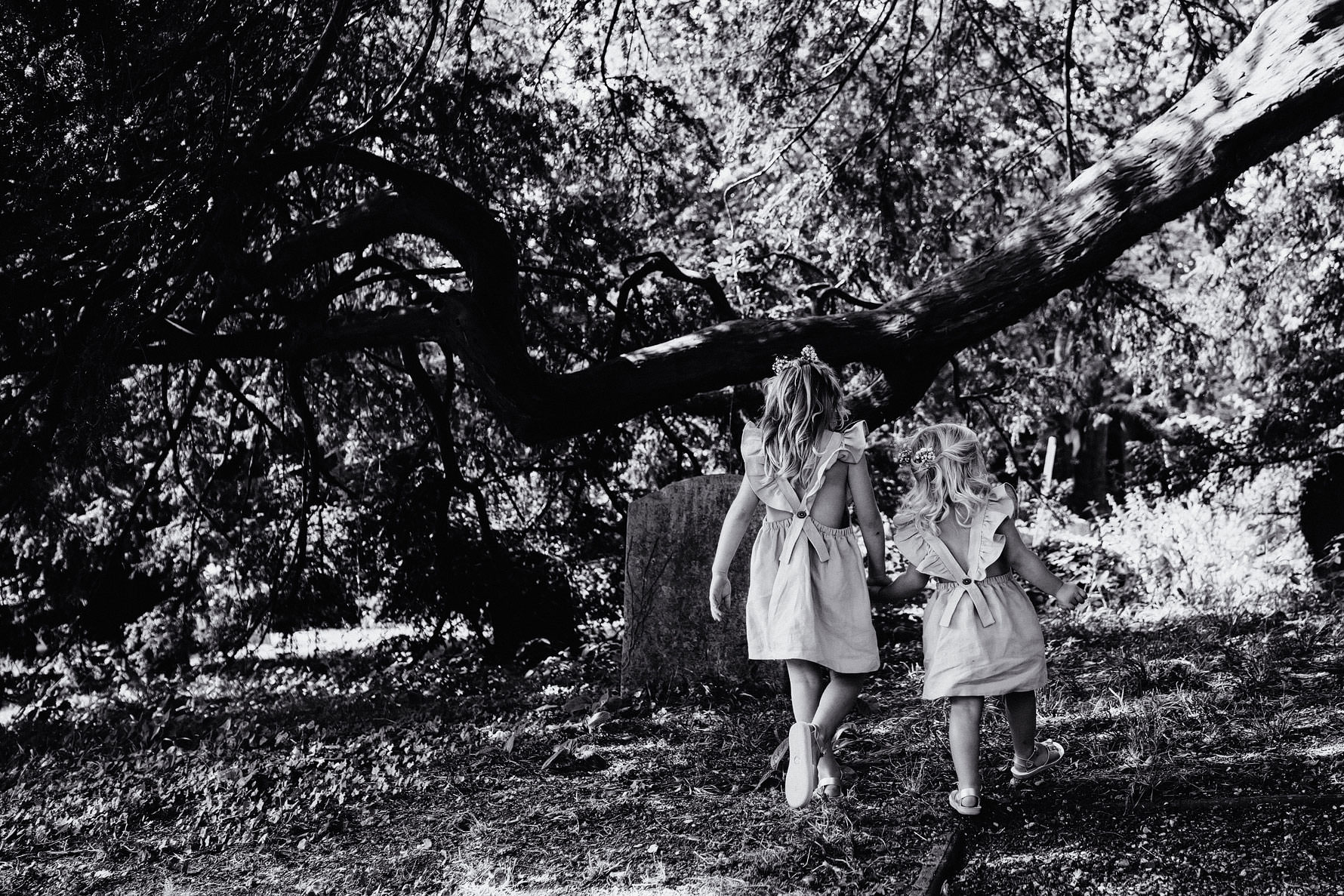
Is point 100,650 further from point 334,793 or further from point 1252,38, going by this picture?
point 1252,38

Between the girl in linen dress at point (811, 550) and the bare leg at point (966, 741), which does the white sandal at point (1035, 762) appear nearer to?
the bare leg at point (966, 741)

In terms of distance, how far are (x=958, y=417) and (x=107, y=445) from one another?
8.10 meters

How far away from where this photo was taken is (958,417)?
11688 mm

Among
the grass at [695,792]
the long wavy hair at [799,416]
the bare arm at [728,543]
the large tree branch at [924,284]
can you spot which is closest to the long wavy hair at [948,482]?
the long wavy hair at [799,416]

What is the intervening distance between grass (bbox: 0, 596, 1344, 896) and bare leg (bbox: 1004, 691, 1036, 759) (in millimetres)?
188

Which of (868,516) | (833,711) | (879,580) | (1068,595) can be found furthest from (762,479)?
(1068,595)

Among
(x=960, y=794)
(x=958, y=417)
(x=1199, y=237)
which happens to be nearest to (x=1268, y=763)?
(x=960, y=794)

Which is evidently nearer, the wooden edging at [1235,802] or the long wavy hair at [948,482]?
the wooden edging at [1235,802]

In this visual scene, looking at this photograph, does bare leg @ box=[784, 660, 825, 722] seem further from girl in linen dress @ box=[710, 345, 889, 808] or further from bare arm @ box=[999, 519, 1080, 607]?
bare arm @ box=[999, 519, 1080, 607]

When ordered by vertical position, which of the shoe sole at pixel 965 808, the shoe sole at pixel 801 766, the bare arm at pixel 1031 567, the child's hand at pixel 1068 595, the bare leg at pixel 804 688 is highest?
the bare arm at pixel 1031 567

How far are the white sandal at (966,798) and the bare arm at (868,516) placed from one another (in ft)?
2.66

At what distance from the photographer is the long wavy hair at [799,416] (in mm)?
4297

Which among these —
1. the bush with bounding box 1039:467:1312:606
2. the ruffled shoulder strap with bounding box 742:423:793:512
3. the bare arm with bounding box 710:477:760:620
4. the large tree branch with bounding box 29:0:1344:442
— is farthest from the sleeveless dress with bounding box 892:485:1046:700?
the bush with bounding box 1039:467:1312:606

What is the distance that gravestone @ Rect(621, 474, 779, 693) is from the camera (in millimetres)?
6004
